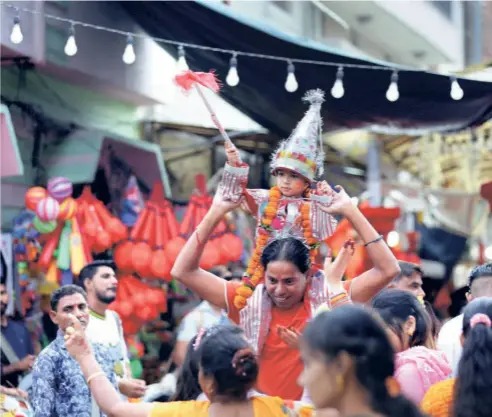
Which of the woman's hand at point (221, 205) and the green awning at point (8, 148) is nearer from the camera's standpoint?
the woman's hand at point (221, 205)

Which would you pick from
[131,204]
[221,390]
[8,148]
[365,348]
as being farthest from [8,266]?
[365,348]

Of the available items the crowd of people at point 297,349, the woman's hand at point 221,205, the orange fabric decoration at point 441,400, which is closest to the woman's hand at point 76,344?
the crowd of people at point 297,349

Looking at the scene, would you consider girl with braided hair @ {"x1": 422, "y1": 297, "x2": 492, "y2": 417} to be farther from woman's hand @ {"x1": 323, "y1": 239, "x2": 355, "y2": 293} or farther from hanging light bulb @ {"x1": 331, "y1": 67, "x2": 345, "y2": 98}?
hanging light bulb @ {"x1": 331, "y1": 67, "x2": 345, "y2": 98}

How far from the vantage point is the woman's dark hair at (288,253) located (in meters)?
4.11

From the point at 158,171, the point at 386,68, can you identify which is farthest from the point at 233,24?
the point at 158,171

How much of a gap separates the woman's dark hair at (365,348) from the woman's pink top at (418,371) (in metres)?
1.21

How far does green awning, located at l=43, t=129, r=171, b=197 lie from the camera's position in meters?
8.88

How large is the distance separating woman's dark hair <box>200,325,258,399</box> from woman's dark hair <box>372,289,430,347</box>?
1.01 meters

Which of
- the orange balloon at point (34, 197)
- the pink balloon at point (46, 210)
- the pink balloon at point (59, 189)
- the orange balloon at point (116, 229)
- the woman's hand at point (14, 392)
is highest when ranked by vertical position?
the pink balloon at point (59, 189)

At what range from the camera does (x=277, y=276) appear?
4.11 meters

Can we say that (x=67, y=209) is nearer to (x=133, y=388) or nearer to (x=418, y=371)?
(x=133, y=388)

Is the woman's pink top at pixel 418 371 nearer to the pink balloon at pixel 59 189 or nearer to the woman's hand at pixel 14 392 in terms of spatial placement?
the woman's hand at pixel 14 392

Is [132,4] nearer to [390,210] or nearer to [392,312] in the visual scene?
[390,210]

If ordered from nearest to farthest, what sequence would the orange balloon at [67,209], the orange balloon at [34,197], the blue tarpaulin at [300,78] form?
the blue tarpaulin at [300,78] < the orange balloon at [34,197] < the orange balloon at [67,209]
